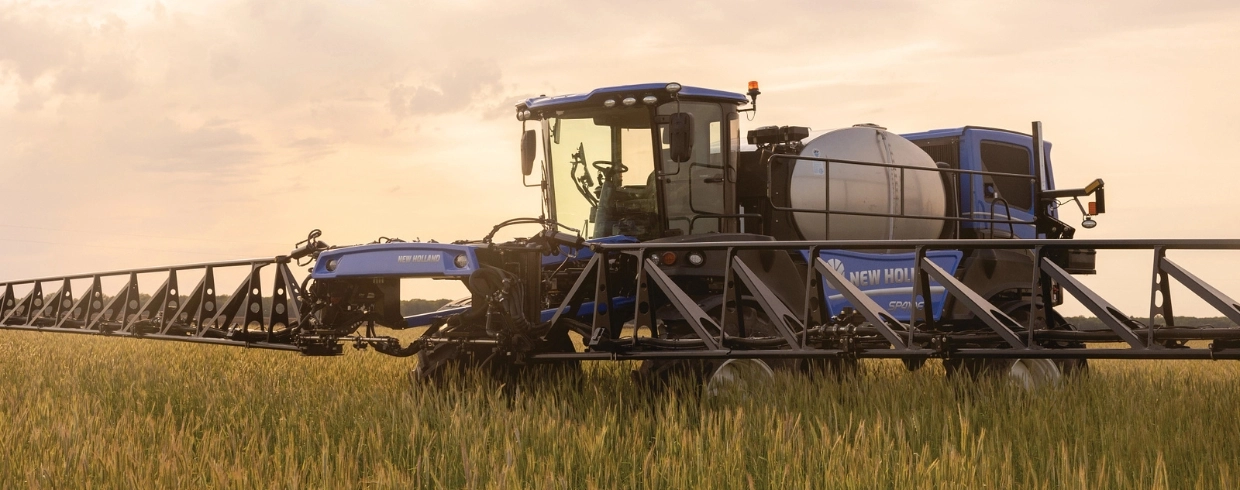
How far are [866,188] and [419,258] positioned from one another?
4350 mm

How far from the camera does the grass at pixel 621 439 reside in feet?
15.7

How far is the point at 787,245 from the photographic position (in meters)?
7.22

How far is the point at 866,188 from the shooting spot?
10242 millimetres

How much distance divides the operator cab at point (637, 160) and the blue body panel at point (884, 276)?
105cm

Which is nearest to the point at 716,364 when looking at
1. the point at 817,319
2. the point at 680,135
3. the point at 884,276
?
the point at 817,319

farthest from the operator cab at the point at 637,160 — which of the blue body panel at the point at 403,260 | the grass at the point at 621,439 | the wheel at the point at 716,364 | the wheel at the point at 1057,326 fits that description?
the wheel at the point at 1057,326

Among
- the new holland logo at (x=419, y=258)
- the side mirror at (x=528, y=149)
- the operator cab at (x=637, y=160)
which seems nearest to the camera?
the new holland logo at (x=419, y=258)

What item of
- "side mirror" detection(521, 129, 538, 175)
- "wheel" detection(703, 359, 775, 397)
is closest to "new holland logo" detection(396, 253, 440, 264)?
"side mirror" detection(521, 129, 538, 175)

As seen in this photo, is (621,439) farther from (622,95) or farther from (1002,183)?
(1002,183)

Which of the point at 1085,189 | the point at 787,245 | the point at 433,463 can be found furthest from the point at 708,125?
the point at 1085,189

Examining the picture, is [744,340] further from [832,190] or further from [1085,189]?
[1085,189]

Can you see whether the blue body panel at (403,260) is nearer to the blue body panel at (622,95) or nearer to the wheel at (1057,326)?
the blue body panel at (622,95)

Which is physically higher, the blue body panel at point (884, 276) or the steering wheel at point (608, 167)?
the steering wheel at point (608, 167)

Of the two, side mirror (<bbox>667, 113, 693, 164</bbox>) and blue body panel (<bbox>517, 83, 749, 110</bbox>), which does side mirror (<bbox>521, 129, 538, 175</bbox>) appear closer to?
blue body panel (<bbox>517, 83, 749, 110</bbox>)
